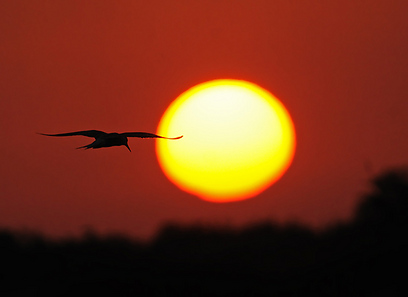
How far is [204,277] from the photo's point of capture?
37312 millimetres

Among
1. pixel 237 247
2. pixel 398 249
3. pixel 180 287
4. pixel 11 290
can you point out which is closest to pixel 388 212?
pixel 398 249

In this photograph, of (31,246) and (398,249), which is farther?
(31,246)

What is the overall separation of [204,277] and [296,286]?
486cm

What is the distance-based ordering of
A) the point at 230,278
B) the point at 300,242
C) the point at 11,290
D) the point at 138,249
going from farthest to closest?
the point at 138,249 < the point at 300,242 < the point at 11,290 < the point at 230,278

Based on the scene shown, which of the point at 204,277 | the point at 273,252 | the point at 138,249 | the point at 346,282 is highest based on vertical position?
the point at 138,249

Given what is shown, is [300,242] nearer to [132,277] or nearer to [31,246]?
[132,277]

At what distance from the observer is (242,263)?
38.9 m

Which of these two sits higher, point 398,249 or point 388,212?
point 388,212

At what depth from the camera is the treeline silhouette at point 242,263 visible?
34.7m

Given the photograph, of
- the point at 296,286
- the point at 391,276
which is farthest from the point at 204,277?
the point at 391,276

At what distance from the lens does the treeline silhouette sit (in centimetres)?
3469

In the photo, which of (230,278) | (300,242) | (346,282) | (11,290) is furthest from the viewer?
(300,242)

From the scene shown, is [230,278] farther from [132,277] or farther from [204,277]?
[132,277]

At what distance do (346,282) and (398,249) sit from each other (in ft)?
15.7
